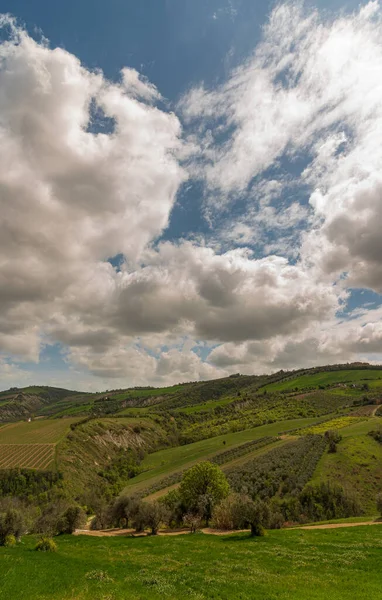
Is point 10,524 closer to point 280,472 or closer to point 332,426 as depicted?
point 280,472

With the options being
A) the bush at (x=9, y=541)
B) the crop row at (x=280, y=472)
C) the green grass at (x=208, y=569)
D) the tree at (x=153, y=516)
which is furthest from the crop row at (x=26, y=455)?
the green grass at (x=208, y=569)

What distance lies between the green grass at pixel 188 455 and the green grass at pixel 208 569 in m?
96.8

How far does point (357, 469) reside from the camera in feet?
276

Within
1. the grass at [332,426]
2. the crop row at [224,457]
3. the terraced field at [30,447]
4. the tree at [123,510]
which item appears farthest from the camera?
the grass at [332,426]

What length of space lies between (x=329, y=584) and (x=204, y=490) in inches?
1747

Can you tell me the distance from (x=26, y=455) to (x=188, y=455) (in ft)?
254

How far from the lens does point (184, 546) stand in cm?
3759

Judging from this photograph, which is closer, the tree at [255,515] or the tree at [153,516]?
the tree at [255,515]

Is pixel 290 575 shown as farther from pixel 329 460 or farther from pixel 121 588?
pixel 329 460

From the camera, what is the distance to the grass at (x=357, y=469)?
7312cm

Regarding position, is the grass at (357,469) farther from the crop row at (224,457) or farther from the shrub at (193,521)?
the crop row at (224,457)

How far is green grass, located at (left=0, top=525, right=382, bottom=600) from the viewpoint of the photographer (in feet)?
67.9

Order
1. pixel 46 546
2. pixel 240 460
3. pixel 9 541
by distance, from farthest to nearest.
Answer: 1. pixel 240 460
2. pixel 9 541
3. pixel 46 546

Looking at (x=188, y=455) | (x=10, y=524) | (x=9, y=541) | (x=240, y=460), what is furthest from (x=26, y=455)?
(x=9, y=541)
